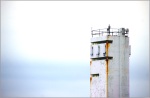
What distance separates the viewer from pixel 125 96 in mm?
37000

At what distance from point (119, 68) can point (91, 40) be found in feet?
10.7

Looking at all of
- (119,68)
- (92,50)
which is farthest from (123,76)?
(92,50)

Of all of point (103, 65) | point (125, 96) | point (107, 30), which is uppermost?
point (107, 30)

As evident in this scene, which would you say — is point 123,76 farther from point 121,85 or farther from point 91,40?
point 91,40

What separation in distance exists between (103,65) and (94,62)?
1032mm

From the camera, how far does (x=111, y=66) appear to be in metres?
36.9

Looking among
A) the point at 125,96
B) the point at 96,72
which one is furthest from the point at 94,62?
the point at 125,96

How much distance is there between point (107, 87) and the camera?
120 feet

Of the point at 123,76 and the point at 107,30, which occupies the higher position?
the point at 107,30

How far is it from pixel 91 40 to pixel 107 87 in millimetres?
4148

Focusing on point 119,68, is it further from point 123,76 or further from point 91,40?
point 91,40

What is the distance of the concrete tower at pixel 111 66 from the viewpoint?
36.7 metres

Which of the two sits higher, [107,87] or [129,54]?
[129,54]

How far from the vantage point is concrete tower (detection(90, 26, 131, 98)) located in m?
36.7
